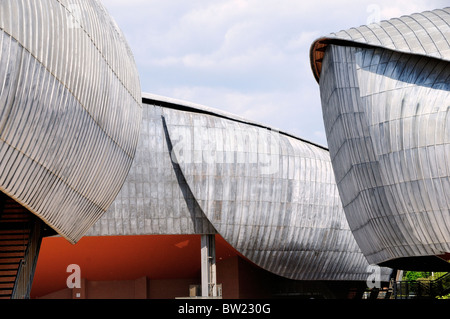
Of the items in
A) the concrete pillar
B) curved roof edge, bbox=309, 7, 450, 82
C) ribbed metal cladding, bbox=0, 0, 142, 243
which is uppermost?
curved roof edge, bbox=309, 7, 450, 82

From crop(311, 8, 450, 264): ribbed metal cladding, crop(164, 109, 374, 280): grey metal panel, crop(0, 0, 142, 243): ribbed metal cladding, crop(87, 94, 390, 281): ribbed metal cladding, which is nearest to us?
crop(0, 0, 142, 243): ribbed metal cladding

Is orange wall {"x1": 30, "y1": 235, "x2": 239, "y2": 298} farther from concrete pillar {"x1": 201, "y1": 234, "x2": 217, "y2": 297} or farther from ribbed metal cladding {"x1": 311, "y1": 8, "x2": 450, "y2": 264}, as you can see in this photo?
ribbed metal cladding {"x1": 311, "y1": 8, "x2": 450, "y2": 264}

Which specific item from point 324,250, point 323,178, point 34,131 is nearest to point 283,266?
point 324,250

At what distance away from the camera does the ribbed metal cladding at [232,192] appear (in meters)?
36.8

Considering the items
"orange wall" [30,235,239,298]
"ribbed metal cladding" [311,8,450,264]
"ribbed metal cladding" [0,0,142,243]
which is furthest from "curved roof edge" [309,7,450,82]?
"orange wall" [30,235,239,298]

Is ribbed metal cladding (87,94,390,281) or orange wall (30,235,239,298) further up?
ribbed metal cladding (87,94,390,281)

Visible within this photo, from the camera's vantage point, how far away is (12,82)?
13.3 meters

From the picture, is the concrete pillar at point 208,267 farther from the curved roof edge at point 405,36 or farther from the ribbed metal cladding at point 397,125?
the curved roof edge at point 405,36

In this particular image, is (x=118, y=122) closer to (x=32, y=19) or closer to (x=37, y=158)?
(x=37, y=158)

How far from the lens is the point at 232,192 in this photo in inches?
1478

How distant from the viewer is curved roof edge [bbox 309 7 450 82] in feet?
81.1

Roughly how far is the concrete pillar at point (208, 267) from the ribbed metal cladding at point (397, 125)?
432 inches

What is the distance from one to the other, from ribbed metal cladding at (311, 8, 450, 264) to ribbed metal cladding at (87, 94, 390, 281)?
9.95 metres

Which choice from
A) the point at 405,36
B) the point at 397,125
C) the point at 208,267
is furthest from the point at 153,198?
the point at 405,36
